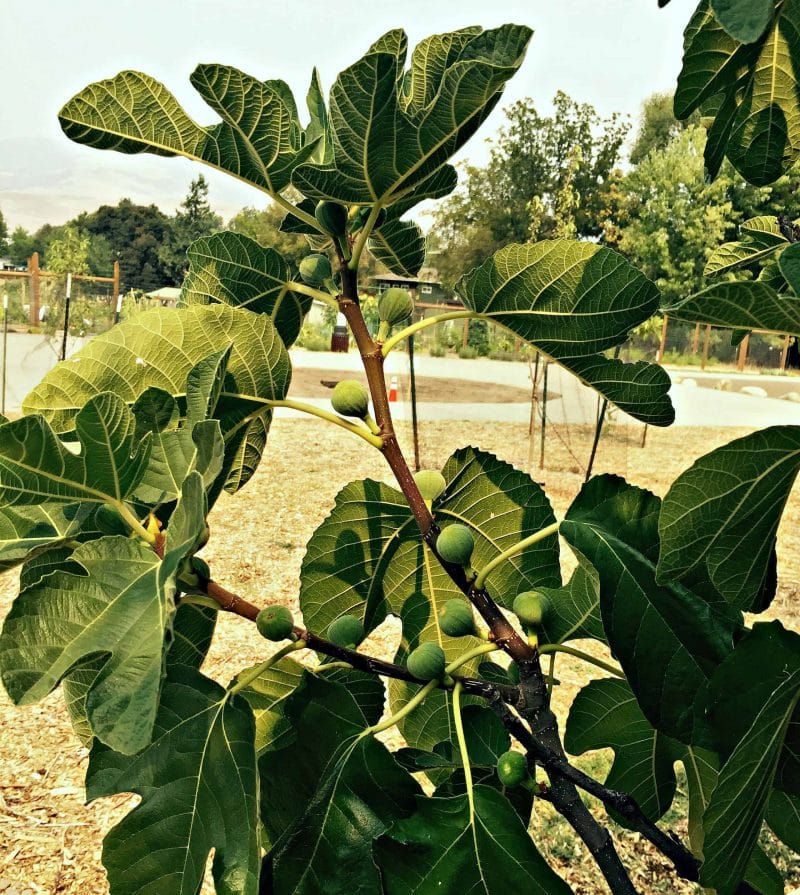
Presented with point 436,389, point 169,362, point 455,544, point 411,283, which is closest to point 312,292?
point 169,362

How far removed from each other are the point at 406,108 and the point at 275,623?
13.5 inches

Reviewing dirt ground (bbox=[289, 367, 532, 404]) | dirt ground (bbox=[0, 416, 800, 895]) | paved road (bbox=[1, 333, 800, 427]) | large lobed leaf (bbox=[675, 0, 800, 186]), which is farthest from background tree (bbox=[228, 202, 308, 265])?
large lobed leaf (bbox=[675, 0, 800, 186])

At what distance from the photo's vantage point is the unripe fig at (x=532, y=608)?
24.5 inches

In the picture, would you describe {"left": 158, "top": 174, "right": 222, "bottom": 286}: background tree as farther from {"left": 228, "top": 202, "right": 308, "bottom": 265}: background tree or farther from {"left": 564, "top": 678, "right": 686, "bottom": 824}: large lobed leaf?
{"left": 564, "top": 678, "right": 686, "bottom": 824}: large lobed leaf

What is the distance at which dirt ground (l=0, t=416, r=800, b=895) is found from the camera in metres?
2.32

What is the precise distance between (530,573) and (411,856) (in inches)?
10.4

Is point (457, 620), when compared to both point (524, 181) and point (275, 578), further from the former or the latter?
point (524, 181)

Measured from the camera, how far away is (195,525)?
1.32ft

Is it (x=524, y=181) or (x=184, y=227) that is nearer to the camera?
(x=524, y=181)

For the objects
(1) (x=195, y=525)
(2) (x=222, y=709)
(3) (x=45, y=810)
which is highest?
(1) (x=195, y=525)

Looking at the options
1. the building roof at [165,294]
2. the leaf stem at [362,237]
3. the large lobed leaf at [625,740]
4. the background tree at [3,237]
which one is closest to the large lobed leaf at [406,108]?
the leaf stem at [362,237]

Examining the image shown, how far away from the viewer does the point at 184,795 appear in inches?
20.5

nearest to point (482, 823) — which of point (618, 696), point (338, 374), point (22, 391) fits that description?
point (618, 696)

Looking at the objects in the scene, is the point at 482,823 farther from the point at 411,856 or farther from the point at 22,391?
the point at 22,391
